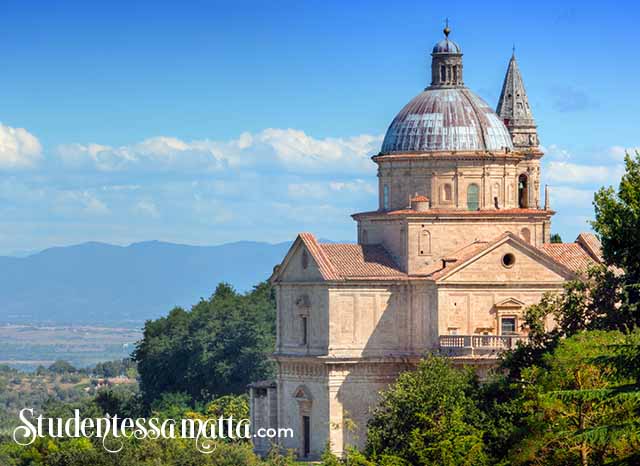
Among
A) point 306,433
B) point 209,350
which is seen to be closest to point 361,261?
point 306,433

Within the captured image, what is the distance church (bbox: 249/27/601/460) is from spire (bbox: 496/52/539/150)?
1915cm

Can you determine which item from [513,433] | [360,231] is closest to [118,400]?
[360,231]

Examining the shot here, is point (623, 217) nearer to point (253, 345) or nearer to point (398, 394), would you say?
point (398, 394)

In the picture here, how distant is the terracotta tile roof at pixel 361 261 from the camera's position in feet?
285

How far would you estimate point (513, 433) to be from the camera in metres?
71.1

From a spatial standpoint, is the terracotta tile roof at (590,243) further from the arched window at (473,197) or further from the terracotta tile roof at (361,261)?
the terracotta tile roof at (361,261)

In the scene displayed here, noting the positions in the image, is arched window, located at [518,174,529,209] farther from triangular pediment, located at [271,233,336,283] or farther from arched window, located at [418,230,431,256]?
triangular pediment, located at [271,233,336,283]

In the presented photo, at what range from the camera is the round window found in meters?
86.2

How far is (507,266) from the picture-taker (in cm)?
8625

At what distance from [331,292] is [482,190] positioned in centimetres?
748

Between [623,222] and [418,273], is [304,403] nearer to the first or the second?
[418,273]

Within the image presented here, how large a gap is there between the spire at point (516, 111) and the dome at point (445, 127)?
19335 mm

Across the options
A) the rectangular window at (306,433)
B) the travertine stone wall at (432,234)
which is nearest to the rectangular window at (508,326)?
the travertine stone wall at (432,234)

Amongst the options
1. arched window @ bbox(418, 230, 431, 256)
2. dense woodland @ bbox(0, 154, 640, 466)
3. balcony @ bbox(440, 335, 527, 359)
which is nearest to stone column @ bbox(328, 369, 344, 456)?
dense woodland @ bbox(0, 154, 640, 466)
